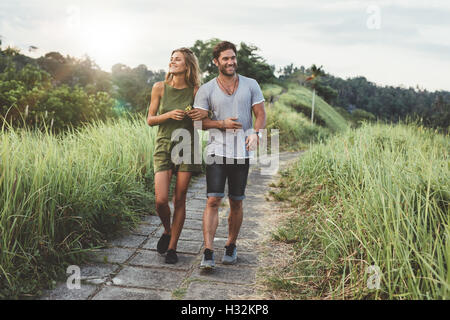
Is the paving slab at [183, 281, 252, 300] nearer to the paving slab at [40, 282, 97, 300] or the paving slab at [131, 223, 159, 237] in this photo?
the paving slab at [40, 282, 97, 300]

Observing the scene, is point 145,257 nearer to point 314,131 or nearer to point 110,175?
point 110,175

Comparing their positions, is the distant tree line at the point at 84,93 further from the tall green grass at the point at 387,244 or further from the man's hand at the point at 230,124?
the tall green grass at the point at 387,244

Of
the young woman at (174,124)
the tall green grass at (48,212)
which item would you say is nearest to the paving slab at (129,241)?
the tall green grass at (48,212)

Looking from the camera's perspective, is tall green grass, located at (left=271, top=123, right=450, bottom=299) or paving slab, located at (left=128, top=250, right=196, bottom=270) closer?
tall green grass, located at (left=271, top=123, right=450, bottom=299)

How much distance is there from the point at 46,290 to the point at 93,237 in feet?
2.80

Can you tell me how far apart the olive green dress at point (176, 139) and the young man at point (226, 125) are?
0.16m

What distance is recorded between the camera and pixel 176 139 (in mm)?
3092

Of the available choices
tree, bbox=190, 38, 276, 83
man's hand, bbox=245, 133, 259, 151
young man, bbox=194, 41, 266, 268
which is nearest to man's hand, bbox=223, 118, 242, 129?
young man, bbox=194, 41, 266, 268

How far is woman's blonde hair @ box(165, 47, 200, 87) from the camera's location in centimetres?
310

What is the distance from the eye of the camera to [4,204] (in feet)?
8.32

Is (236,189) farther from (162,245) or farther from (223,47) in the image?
(223,47)

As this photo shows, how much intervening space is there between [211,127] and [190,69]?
541 millimetres

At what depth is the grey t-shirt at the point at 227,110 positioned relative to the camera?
2.96 m

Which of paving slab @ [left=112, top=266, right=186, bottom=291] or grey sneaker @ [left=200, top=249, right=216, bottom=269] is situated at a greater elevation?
grey sneaker @ [left=200, top=249, right=216, bottom=269]
